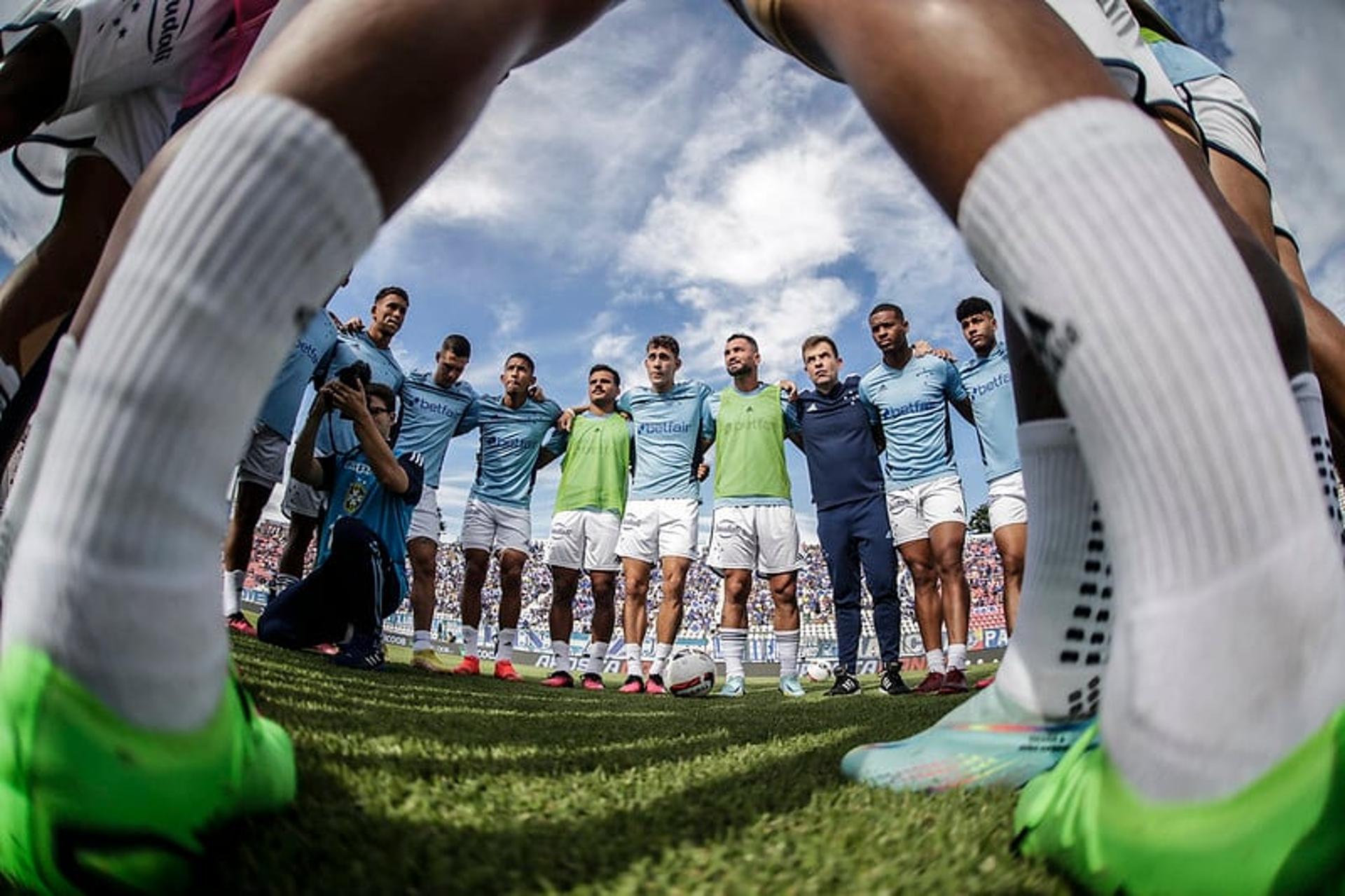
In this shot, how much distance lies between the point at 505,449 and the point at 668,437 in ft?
4.88

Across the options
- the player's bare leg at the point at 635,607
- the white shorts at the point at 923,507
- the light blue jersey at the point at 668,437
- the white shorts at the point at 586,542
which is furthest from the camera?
the white shorts at the point at 586,542

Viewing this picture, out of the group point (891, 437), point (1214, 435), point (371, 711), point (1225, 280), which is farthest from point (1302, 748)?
point (891, 437)

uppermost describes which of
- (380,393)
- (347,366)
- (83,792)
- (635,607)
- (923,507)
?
(347,366)

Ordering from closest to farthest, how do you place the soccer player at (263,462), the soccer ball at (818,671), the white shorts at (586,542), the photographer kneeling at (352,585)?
the photographer kneeling at (352,585)
the soccer player at (263,462)
the white shorts at (586,542)
the soccer ball at (818,671)

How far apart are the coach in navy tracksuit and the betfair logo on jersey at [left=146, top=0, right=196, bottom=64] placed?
4.70m

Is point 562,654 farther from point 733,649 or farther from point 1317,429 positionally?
point 1317,429

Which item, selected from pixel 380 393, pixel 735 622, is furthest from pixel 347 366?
pixel 735 622

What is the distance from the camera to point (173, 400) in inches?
19.4

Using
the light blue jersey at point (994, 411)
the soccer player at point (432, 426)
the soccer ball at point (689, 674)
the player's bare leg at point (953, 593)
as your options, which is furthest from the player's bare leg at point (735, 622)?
the soccer player at point (432, 426)

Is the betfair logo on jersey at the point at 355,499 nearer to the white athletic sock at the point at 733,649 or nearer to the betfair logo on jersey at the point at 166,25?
the white athletic sock at the point at 733,649

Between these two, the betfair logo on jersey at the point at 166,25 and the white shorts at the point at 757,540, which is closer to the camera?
the betfair logo on jersey at the point at 166,25

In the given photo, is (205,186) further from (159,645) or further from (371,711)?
(371,711)

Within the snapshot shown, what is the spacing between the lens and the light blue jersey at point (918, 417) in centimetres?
577

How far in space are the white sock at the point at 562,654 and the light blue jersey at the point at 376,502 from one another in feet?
6.27
